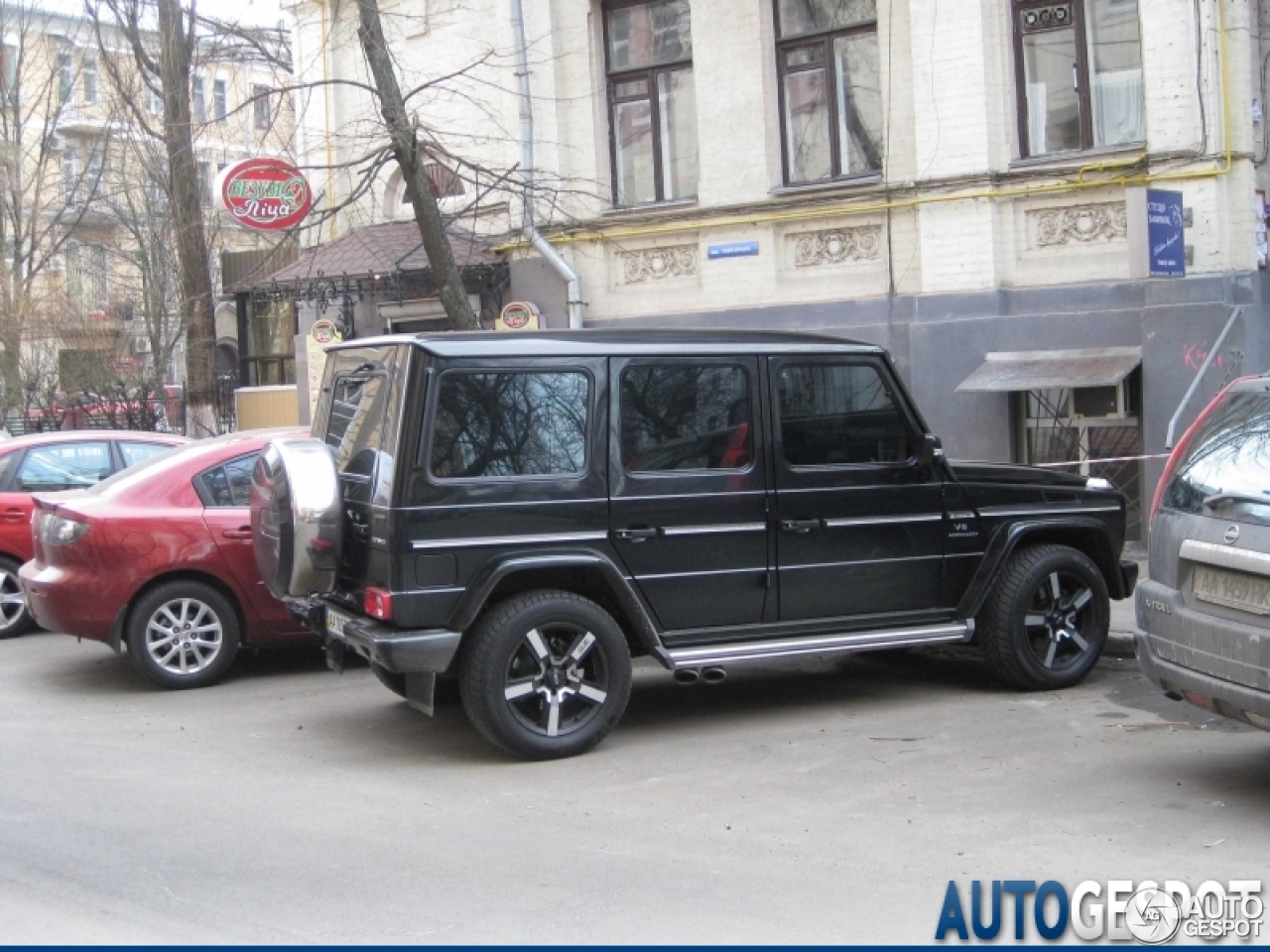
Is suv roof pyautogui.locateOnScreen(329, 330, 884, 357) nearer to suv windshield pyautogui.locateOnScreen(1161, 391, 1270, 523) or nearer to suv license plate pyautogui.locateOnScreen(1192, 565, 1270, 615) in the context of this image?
suv windshield pyautogui.locateOnScreen(1161, 391, 1270, 523)

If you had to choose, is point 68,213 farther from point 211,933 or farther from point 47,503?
point 211,933

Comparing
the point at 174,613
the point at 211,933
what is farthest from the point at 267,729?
the point at 211,933

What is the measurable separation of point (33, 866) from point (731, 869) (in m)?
2.67

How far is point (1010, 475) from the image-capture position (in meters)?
8.75

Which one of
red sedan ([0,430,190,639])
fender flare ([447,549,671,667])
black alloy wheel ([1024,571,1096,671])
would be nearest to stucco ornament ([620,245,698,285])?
red sedan ([0,430,190,639])

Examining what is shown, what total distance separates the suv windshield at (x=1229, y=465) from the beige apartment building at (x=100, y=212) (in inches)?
544

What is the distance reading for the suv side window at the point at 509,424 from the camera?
723 centimetres

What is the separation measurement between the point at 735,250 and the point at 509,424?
30.0ft

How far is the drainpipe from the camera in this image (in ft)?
56.3

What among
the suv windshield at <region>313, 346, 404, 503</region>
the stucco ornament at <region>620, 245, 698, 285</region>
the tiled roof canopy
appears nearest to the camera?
the suv windshield at <region>313, 346, 404, 503</region>

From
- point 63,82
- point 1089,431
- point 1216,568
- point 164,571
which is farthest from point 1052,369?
point 63,82

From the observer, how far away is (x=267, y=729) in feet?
27.2

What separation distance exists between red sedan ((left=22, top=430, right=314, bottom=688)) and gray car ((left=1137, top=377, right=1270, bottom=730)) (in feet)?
17.5

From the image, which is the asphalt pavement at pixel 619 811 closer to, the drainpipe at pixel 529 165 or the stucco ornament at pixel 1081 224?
the stucco ornament at pixel 1081 224
